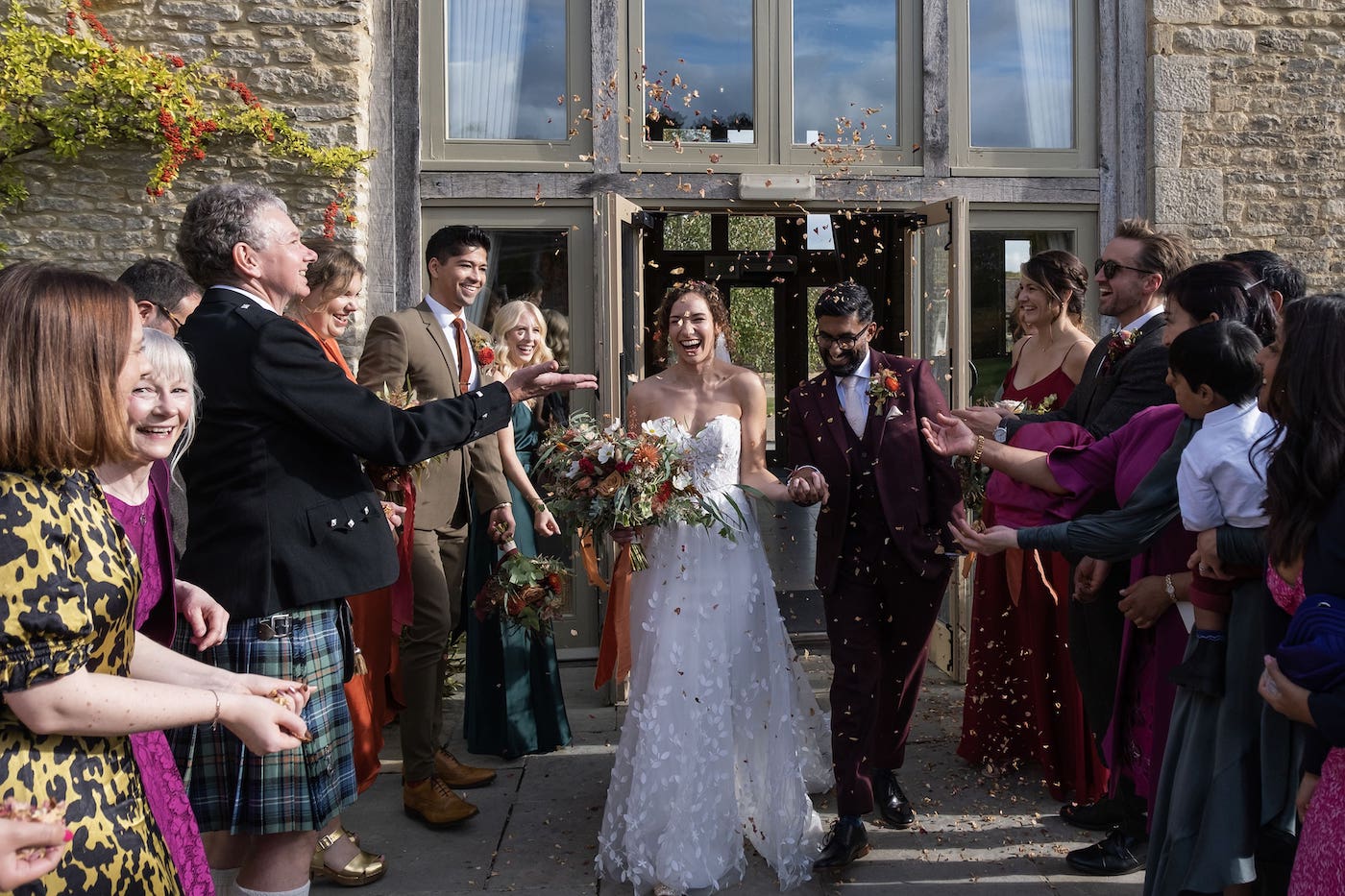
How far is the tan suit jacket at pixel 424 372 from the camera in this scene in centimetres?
483

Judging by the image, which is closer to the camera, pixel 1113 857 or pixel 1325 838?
pixel 1325 838

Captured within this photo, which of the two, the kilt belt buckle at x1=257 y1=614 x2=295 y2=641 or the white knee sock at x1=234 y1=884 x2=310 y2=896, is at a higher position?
the kilt belt buckle at x1=257 y1=614 x2=295 y2=641

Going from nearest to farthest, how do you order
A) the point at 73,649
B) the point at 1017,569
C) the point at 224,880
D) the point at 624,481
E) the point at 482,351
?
the point at 73,649, the point at 224,880, the point at 624,481, the point at 1017,569, the point at 482,351

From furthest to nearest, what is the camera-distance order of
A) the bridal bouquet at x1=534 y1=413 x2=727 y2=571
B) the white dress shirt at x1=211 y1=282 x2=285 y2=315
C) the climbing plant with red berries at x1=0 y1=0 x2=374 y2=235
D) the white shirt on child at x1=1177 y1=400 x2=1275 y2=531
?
the climbing plant with red berries at x1=0 y1=0 x2=374 y2=235 < the bridal bouquet at x1=534 y1=413 x2=727 y2=571 < the white dress shirt at x1=211 y1=282 x2=285 y2=315 < the white shirt on child at x1=1177 y1=400 x2=1275 y2=531

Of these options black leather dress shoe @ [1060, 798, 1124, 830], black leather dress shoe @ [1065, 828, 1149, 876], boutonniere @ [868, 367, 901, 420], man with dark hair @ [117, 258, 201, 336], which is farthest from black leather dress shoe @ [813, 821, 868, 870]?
man with dark hair @ [117, 258, 201, 336]

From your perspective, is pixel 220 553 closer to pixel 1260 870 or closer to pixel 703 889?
pixel 703 889

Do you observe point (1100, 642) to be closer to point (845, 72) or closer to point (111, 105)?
point (845, 72)

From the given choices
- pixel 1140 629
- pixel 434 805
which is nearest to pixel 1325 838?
pixel 1140 629

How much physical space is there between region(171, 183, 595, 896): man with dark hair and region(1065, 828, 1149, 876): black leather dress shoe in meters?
2.67

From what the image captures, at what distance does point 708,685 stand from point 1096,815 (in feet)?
5.73

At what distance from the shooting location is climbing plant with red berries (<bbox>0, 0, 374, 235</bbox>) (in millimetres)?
6055

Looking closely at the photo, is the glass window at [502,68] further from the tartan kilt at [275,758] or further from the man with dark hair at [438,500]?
the tartan kilt at [275,758]

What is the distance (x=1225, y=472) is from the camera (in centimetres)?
303

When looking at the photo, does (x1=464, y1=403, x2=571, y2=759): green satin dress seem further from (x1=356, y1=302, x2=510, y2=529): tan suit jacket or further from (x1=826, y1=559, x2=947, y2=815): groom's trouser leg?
(x1=826, y1=559, x2=947, y2=815): groom's trouser leg
